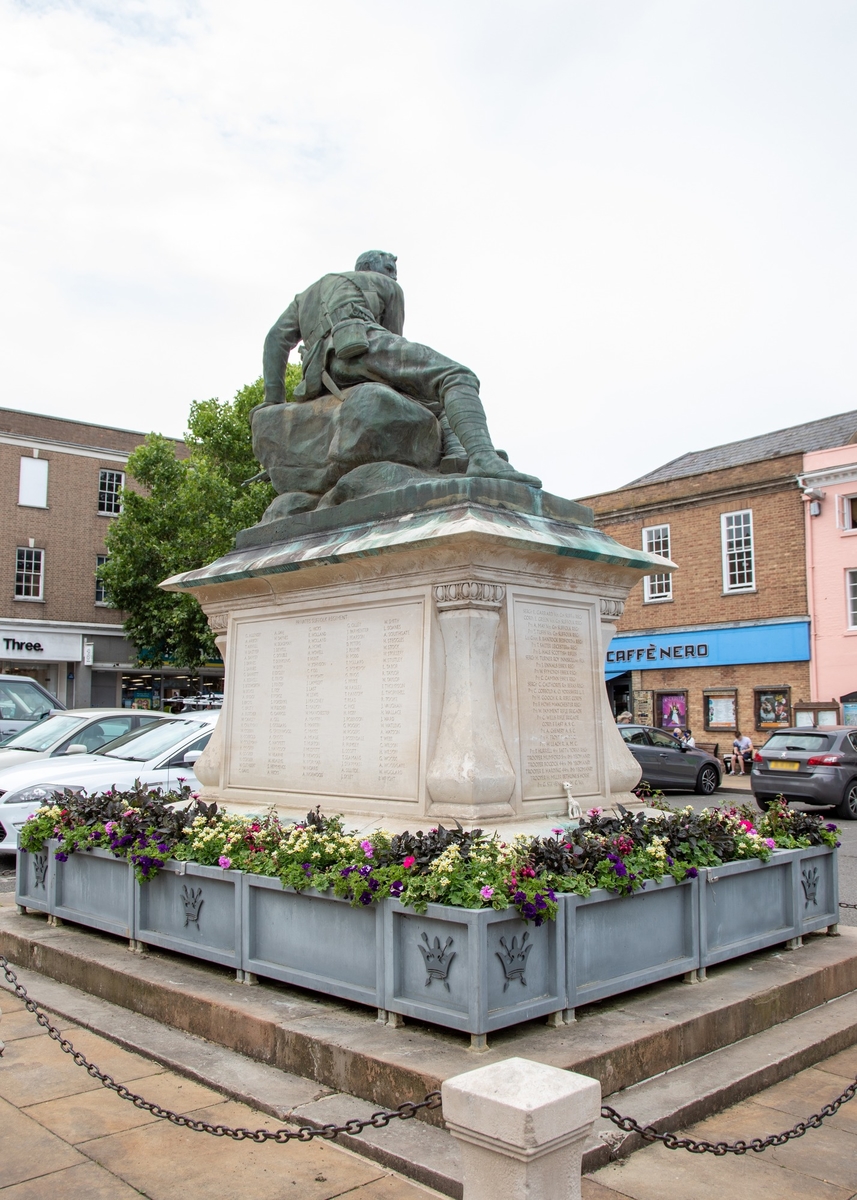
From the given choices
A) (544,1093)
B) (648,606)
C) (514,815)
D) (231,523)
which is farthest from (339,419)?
(648,606)

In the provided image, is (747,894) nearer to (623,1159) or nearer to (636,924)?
(636,924)

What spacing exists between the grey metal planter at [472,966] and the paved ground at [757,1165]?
0.70 metres

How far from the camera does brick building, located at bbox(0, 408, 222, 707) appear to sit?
36.2 meters

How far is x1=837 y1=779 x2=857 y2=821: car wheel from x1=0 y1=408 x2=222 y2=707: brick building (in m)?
27.8

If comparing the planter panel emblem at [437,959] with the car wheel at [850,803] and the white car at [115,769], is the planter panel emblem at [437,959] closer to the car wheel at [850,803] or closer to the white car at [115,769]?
the white car at [115,769]

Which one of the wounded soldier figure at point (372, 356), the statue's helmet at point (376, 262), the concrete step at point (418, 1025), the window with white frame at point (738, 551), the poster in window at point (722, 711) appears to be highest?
the window with white frame at point (738, 551)

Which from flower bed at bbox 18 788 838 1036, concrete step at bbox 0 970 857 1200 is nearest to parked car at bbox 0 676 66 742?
flower bed at bbox 18 788 838 1036

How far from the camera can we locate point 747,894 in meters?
5.46

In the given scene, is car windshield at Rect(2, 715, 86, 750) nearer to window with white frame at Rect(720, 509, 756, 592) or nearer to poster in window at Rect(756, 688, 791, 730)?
poster in window at Rect(756, 688, 791, 730)

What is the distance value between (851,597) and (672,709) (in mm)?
6710

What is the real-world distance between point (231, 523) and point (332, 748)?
2466 cm

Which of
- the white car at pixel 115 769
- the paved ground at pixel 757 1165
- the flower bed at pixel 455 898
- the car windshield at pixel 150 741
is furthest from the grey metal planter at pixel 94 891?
the car windshield at pixel 150 741

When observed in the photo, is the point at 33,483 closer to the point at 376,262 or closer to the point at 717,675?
the point at 717,675

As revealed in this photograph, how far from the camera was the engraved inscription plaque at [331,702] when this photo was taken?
5.93m
